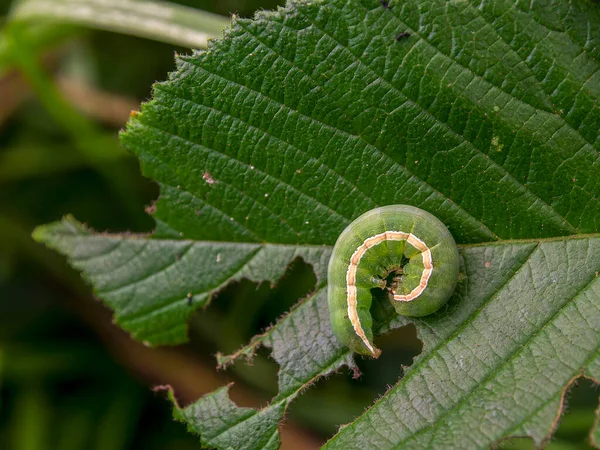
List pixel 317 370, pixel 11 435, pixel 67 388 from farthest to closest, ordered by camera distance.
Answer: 1. pixel 67 388
2. pixel 11 435
3. pixel 317 370

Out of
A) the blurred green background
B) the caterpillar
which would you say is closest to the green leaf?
the blurred green background

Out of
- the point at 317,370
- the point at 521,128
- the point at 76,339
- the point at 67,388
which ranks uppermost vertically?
the point at 76,339

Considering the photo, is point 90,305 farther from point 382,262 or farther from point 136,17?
point 382,262

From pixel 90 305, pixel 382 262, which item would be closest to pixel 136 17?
pixel 90 305

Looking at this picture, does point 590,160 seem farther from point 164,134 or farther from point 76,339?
point 76,339

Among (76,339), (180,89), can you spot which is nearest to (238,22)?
(180,89)

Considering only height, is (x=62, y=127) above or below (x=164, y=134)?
above
